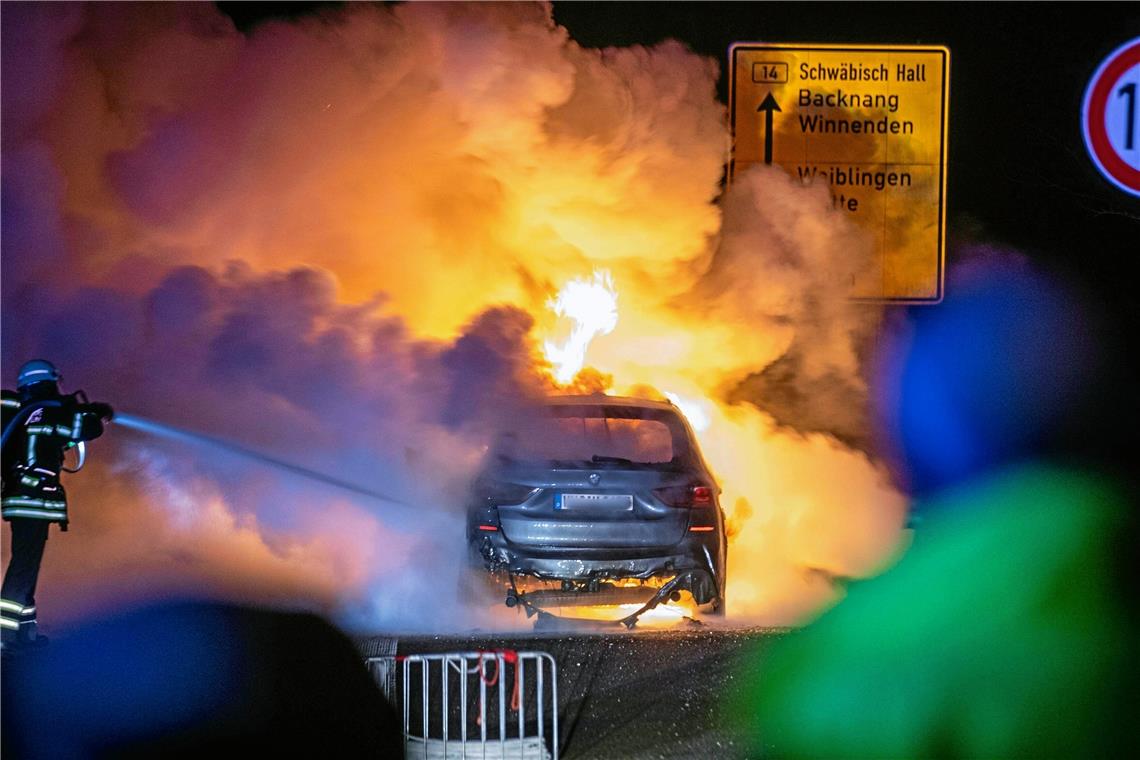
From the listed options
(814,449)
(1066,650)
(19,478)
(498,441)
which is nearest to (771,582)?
(814,449)

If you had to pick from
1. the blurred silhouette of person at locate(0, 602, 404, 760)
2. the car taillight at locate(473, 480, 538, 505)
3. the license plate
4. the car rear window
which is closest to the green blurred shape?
the license plate

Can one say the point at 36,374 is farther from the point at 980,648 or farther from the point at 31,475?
the point at 980,648

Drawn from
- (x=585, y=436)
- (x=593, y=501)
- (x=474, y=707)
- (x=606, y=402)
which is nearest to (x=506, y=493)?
(x=593, y=501)

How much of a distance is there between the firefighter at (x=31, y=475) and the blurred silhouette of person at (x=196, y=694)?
1.13 ft

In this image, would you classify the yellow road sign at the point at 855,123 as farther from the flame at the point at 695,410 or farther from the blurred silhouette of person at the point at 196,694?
the blurred silhouette of person at the point at 196,694

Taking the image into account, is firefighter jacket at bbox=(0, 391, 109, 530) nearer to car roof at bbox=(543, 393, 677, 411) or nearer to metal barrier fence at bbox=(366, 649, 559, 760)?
metal barrier fence at bbox=(366, 649, 559, 760)

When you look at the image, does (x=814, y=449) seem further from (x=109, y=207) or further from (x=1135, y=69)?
(x=109, y=207)

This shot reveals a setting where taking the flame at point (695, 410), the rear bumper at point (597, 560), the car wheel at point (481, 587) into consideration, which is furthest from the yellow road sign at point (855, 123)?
the car wheel at point (481, 587)

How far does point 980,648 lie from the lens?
888cm

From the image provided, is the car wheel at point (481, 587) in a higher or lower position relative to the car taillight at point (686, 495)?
lower

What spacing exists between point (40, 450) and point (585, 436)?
12.5ft

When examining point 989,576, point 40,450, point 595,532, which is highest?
point 40,450

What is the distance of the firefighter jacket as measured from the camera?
328 inches

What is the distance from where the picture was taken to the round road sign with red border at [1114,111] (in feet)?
37.0
